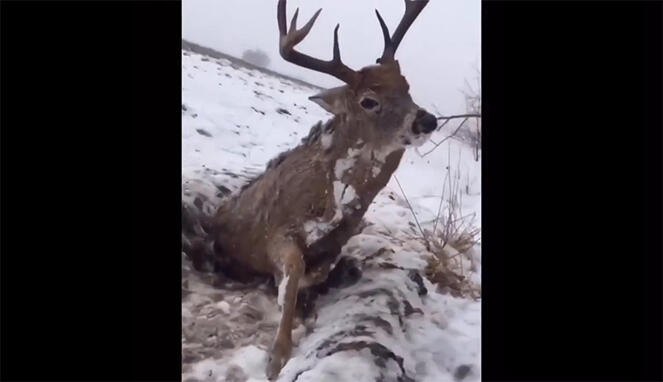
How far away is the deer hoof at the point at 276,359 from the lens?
7.22 feet

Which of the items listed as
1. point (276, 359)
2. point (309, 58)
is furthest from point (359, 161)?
point (276, 359)

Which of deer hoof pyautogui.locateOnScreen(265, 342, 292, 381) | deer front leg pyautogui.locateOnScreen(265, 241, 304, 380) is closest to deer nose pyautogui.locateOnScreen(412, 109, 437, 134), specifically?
deer front leg pyautogui.locateOnScreen(265, 241, 304, 380)

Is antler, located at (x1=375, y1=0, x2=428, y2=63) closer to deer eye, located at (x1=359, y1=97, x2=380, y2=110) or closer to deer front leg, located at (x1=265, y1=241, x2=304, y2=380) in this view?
deer eye, located at (x1=359, y1=97, x2=380, y2=110)

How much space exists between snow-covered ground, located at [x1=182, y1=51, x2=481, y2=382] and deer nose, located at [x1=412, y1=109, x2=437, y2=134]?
32 millimetres

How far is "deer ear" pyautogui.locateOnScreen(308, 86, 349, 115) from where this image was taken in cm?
229

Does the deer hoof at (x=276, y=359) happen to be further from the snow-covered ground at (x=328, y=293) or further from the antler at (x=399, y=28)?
the antler at (x=399, y=28)

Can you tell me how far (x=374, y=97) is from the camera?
2275 mm

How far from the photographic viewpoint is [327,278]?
90.6 inches

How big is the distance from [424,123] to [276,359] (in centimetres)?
55

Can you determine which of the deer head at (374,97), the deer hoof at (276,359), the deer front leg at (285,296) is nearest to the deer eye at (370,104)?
the deer head at (374,97)

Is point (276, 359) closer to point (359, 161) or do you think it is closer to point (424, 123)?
point (359, 161)

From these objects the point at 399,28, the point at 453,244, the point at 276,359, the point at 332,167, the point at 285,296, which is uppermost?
the point at 399,28
